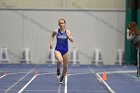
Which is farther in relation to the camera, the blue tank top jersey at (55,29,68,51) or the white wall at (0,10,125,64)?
the white wall at (0,10,125,64)

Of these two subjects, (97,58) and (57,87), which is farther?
(97,58)

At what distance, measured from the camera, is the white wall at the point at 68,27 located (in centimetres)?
2467

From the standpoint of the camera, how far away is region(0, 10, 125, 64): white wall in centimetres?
2467

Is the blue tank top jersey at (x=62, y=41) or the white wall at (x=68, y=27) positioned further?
the white wall at (x=68, y=27)

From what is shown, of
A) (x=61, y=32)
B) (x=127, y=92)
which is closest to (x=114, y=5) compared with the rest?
(x=61, y=32)

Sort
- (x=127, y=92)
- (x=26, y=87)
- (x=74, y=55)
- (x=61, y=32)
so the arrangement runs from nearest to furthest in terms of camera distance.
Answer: (x=127, y=92) < (x=26, y=87) < (x=61, y=32) < (x=74, y=55)

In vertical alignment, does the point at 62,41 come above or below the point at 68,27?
below

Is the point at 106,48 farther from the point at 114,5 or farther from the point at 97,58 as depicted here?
the point at 114,5

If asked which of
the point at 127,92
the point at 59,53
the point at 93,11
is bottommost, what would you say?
the point at 127,92

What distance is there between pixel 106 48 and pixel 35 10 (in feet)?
15.3

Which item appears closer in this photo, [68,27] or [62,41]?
[62,41]

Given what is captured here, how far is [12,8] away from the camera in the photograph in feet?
81.0

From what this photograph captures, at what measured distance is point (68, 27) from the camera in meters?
24.7

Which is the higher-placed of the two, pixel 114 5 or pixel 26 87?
pixel 114 5
